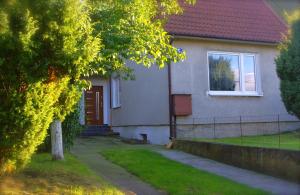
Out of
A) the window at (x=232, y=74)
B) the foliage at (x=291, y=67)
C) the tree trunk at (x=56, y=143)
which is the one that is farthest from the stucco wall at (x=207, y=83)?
the tree trunk at (x=56, y=143)

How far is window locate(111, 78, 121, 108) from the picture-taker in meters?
20.8

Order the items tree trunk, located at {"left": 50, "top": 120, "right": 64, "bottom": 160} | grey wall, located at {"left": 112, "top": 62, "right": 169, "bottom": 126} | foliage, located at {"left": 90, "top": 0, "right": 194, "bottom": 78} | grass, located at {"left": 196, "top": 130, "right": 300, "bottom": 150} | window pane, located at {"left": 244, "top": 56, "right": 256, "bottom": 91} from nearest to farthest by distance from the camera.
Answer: foliage, located at {"left": 90, "top": 0, "right": 194, "bottom": 78} → tree trunk, located at {"left": 50, "top": 120, "right": 64, "bottom": 160} → grass, located at {"left": 196, "top": 130, "right": 300, "bottom": 150} → grey wall, located at {"left": 112, "top": 62, "right": 169, "bottom": 126} → window pane, located at {"left": 244, "top": 56, "right": 256, "bottom": 91}

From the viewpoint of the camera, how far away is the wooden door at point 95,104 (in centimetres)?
2231

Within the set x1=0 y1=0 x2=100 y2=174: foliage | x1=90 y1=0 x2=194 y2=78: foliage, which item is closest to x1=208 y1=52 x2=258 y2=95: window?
x1=90 y1=0 x2=194 y2=78: foliage

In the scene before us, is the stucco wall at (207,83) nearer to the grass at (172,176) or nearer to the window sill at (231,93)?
the window sill at (231,93)

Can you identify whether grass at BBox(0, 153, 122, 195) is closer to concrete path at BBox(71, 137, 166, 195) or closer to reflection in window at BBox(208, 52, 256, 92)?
concrete path at BBox(71, 137, 166, 195)

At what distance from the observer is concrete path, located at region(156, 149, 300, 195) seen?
888 cm

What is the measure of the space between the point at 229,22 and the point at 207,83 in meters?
2.85

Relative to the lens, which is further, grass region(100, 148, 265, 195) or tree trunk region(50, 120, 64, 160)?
tree trunk region(50, 120, 64, 160)

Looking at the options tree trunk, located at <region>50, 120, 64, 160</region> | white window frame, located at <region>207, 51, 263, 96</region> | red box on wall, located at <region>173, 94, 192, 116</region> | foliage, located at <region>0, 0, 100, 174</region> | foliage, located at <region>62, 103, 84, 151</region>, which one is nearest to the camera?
foliage, located at <region>0, 0, 100, 174</region>

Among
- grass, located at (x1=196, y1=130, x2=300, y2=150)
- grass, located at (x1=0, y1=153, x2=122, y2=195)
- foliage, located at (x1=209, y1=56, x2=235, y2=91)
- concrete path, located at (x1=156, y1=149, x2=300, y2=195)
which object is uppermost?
foliage, located at (x1=209, y1=56, x2=235, y2=91)

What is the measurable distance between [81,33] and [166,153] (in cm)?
662

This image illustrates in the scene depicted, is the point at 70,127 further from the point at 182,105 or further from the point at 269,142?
the point at 269,142

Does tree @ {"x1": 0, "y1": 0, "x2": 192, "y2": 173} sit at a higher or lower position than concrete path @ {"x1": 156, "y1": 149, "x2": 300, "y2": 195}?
higher
